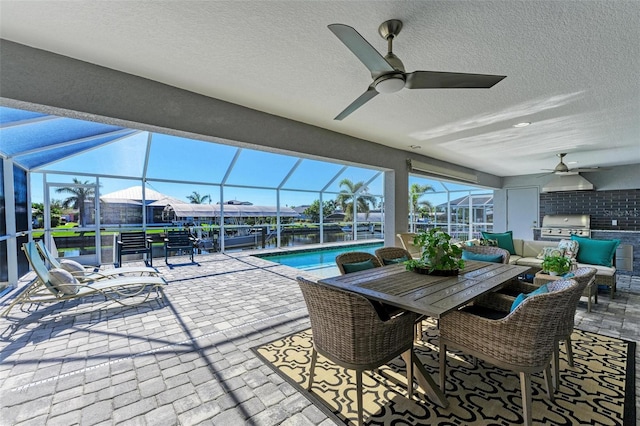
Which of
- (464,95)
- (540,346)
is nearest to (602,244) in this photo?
(464,95)

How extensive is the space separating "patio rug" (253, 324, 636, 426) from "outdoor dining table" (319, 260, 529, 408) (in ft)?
0.63

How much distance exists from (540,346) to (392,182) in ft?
13.1

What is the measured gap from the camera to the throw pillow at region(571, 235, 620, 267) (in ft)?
15.2

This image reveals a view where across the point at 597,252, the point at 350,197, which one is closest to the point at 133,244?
the point at 350,197

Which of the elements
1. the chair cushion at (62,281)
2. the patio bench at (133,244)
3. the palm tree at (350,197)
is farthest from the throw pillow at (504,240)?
the patio bench at (133,244)

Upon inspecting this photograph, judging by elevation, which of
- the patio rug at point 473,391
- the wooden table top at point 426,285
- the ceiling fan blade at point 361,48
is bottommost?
the patio rug at point 473,391

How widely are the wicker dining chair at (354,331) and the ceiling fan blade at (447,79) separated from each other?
146 centimetres

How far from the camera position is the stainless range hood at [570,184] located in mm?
7020

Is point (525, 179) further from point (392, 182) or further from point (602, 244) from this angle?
point (392, 182)

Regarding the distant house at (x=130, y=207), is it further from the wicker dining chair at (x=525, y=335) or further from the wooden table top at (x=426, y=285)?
the wicker dining chair at (x=525, y=335)

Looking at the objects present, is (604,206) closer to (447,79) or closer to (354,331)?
(447,79)

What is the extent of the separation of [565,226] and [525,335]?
8.01 meters

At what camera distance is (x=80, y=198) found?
6629 mm

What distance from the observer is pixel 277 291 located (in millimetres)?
4555
